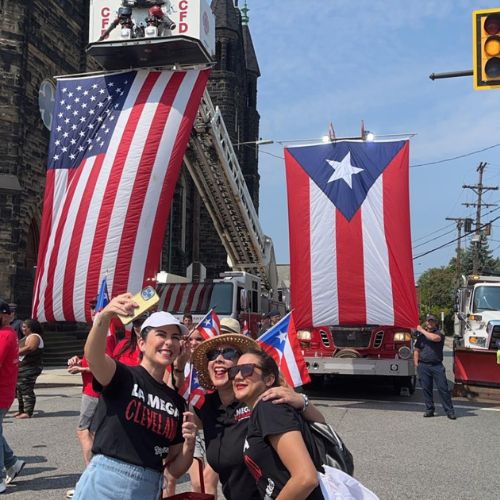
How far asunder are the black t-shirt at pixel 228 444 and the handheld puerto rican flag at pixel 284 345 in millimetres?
2490

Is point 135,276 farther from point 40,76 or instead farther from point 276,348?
point 40,76

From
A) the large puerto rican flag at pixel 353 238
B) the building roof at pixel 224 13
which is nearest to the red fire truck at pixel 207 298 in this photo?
the large puerto rican flag at pixel 353 238

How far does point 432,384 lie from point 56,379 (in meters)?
8.56

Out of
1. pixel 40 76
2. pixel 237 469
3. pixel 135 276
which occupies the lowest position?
pixel 237 469

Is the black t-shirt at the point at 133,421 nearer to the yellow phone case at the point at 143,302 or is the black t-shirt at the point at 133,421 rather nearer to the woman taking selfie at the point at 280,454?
the yellow phone case at the point at 143,302

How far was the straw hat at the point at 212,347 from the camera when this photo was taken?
124 inches

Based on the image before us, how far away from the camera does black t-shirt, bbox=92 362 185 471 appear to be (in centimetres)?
268

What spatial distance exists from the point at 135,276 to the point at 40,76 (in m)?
12.3

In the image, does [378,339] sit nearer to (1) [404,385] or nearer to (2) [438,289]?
(1) [404,385]

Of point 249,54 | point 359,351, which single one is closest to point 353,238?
point 359,351

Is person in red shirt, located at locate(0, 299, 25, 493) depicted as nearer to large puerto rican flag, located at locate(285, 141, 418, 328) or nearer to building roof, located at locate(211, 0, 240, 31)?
large puerto rican flag, located at locate(285, 141, 418, 328)

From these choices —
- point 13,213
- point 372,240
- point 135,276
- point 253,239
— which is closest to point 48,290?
point 135,276

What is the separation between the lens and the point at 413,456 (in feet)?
22.9

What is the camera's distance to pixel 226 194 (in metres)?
20.4
